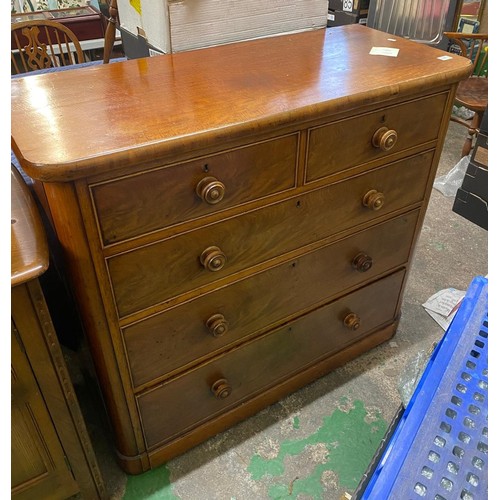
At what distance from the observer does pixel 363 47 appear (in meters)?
1.31

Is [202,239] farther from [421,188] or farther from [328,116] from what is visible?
[421,188]

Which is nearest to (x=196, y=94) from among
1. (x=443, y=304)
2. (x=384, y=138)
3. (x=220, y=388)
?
(x=384, y=138)

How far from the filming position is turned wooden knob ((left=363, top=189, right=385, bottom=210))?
126 cm

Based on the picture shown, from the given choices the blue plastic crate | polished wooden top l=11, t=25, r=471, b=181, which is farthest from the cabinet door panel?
the blue plastic crate

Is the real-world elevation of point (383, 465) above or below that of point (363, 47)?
below

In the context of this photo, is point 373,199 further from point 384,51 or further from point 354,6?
point 354,6

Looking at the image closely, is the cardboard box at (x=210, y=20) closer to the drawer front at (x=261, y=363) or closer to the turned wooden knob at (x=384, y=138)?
the turned wooden knob at (x=384, y=138)

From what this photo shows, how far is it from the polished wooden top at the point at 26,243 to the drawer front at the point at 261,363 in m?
0.48

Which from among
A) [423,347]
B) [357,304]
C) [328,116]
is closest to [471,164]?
[423,347]

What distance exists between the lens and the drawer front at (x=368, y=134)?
108 cm

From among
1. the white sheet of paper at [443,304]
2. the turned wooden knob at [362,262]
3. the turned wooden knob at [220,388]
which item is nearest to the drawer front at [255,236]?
the turned wooden knob at [362,262]

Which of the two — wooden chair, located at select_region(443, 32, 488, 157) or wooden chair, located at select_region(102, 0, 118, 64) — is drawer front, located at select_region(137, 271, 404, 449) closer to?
wooden chair, located at select_region(102, 0, 118, 64)

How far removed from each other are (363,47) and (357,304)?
77cm
